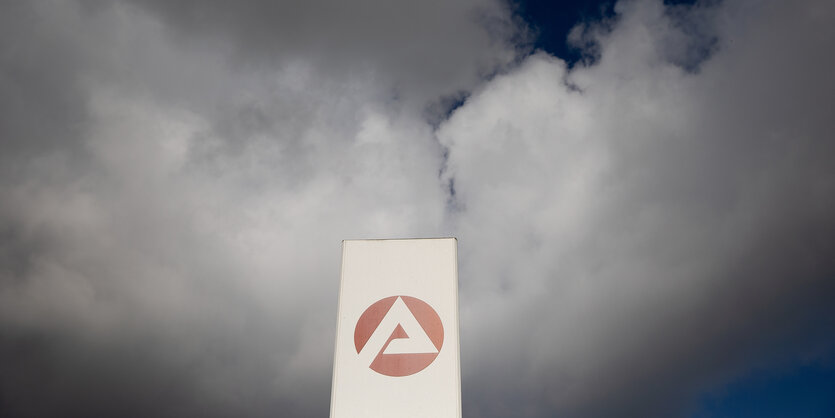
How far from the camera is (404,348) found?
9.41 meters

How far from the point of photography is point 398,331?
934cm

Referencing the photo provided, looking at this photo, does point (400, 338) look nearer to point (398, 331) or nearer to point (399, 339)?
point (399, 339)

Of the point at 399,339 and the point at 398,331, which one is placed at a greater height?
the point at 398,331

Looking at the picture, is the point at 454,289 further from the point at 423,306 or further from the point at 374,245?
the point at 374,245

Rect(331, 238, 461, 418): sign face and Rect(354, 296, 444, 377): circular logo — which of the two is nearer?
Rect(331, 238, 461, 418): sign face

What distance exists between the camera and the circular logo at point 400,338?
9266 mm

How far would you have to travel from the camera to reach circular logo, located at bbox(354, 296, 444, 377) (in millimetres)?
9266

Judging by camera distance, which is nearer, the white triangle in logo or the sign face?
the sign face

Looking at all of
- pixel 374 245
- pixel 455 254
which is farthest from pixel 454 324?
pixel 374 245

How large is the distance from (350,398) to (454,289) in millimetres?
2399

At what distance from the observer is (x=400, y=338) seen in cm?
936

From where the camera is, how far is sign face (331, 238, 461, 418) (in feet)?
29.6

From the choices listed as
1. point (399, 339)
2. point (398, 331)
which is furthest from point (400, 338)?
point (398, 331)

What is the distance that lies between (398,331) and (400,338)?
125 millimetres
